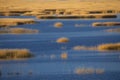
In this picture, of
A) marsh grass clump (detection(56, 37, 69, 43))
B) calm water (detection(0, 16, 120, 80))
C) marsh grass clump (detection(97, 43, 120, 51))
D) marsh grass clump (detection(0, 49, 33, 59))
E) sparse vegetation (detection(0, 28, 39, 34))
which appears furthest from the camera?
sparse vegetation (detection(0, 28, 39, 34))

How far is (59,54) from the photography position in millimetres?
7098

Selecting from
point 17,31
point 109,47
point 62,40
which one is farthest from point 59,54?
point 17,31

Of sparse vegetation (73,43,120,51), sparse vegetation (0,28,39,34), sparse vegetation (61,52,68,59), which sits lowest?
sparse vegetation (61,52,68,59)

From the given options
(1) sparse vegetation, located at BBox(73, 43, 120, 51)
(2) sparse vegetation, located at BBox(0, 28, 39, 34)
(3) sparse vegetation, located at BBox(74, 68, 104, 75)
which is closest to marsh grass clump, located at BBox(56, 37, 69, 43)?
(1) sparse vegetation, located at BBox(73, 43, 120, 51)

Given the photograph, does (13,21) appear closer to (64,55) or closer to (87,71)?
(64,55)

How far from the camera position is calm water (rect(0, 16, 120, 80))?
6.50 metres

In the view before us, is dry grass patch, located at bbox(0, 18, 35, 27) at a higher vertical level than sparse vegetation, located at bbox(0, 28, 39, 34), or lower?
higher

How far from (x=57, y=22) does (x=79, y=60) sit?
1010mm

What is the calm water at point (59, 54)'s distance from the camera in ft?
21.3

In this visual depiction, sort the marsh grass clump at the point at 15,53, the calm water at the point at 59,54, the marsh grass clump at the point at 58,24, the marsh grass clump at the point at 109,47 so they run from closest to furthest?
the calm water at the point at 59,54, the marsh grass clump at the point at 15,53, the marsh grass clump at the point at 109,47, the marsh grass clump at the point at 58,24

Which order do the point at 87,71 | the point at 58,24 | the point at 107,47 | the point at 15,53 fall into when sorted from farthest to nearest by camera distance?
the point at 58,24 < the point at 107,47 < the point at 15,53 < the point at 87,71

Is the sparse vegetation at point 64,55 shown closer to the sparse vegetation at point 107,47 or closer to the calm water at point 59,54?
the calm water at point 59,54

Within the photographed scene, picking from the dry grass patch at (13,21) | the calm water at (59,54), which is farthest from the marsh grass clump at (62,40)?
the dry grass patch at (13,21)

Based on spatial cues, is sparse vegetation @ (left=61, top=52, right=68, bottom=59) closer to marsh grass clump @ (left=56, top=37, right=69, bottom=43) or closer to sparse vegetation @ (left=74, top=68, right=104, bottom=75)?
marsh grass clump @ (left=56, top=37, right=69, bottom=43)
